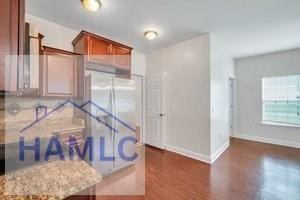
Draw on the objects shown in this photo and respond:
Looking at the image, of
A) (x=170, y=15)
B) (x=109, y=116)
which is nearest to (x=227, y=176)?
(x=109, y=116)

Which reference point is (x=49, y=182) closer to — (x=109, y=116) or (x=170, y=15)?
(x=109, y=116)

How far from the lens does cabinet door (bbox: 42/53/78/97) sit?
2.57 meters

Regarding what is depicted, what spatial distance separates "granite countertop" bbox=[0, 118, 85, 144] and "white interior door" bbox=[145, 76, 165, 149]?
7.40 ft

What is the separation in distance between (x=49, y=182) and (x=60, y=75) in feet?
7.17

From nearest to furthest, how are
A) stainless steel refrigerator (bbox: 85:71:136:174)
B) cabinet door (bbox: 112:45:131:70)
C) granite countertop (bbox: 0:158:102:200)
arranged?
granite countertop (bbox: 0:158:102:200) < stainless steel refrigerator (bbox: 85:71:136:174) < cabinet door (bbox: 112:45:131:70)

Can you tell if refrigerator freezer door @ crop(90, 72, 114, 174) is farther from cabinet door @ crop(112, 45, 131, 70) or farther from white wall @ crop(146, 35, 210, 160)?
white wall @ crop(146, 35, 210, 160)

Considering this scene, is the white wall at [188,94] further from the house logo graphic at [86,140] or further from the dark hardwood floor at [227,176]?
the house logo graphic at [86,140]

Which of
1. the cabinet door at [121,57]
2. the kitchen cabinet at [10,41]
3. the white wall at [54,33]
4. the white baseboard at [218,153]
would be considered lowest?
the white baseboard at [218,153]

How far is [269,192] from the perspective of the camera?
2.46 meters

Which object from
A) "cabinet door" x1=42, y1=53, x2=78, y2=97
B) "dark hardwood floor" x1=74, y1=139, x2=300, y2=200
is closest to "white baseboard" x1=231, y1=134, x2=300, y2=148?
"dark hardwood floor" x1=74, y1=139, x2=300, y2=200

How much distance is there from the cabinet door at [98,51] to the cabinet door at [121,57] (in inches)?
5.6

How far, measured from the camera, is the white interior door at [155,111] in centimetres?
457

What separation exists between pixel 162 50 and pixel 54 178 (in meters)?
4.21

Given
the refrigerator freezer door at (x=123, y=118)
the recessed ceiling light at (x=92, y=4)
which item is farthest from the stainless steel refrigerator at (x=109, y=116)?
the recessed ceiling light at (x=92, y=4)
